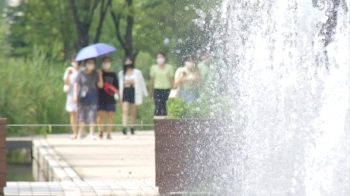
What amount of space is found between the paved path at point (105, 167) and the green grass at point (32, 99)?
3.88ft

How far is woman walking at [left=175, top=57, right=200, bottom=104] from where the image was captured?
555 inches

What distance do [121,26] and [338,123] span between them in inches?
1044

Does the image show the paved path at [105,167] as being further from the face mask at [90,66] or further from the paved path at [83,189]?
the face mask at [90,66]

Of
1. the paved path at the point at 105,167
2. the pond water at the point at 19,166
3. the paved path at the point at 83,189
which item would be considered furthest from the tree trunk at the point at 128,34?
the paved path at the point at 83,189

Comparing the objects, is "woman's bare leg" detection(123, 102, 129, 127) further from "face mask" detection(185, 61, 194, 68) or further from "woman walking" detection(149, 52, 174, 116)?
"face mask" detection(185, 61, 194, 68)

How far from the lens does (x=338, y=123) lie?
8133 millimetres

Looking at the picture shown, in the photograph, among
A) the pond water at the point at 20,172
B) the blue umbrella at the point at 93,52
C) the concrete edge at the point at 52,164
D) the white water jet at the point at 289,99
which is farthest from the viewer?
the blue umbrella at the point at 93,52

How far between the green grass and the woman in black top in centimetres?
203

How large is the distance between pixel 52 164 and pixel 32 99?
1023 centimetres

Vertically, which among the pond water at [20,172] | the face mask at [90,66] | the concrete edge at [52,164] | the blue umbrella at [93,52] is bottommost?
the pond water at [20,172]

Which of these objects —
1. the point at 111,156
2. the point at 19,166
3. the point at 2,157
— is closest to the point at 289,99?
the point at 2,157

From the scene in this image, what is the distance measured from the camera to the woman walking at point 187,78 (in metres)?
14.1

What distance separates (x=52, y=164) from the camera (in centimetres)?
1546

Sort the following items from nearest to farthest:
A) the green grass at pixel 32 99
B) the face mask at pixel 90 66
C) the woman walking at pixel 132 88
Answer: the face mask at pixel 90 66 < the woman walking at pixel 132 88 < the green grass at pixel 32 99
